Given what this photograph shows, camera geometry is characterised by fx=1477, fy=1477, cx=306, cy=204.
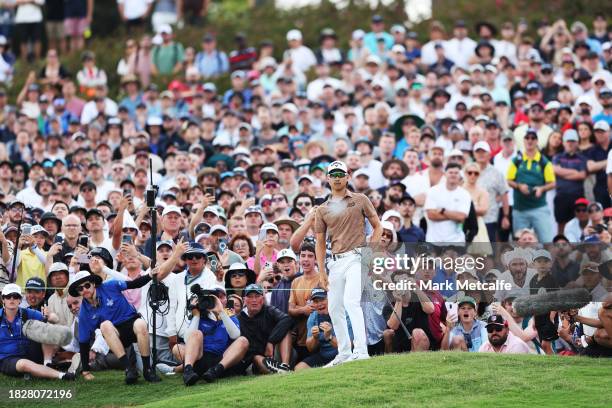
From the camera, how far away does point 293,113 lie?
98.7 feet

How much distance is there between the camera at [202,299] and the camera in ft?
62.7

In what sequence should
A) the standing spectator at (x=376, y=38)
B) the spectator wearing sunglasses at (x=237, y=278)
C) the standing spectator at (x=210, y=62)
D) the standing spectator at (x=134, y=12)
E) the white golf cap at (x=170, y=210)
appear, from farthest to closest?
the standing spectator at (x=134, y=12), the standing spectator at (x=210, y=62), the standing spectator at (x=376, y=38), the white golf cap at (x=170, y=210), the spectator wearing sunglasses at (x=237, y=278)

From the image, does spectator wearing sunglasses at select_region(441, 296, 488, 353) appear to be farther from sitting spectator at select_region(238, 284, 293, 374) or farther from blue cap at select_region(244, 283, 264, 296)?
blue cap at select_region(244, 283, 264, 296)

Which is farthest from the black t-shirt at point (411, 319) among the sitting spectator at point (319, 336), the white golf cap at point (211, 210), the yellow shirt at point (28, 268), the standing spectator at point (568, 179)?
the standing spectator at point (568, 179)

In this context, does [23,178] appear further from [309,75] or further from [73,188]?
[309,75]

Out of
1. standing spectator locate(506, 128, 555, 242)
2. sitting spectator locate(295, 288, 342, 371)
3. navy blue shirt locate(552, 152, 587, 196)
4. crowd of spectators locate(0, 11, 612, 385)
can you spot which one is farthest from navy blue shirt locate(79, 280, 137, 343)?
navy blue shirt locate(552, 152, 587, 196)

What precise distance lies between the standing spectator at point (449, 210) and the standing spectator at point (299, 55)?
1211cm

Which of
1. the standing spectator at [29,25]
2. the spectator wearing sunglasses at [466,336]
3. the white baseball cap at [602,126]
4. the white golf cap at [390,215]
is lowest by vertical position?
the spectator wearing sunglasses at [466,336]

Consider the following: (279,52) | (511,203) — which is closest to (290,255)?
(511,203)

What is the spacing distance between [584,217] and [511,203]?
1.42m

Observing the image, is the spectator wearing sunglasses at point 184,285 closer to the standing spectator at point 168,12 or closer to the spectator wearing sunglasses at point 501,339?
the spectator wearing sunglasses at point 501,339

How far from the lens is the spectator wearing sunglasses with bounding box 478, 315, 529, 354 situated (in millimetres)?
19016

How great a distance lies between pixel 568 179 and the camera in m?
25.6

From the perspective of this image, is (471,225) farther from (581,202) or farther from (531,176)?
(581,202)
